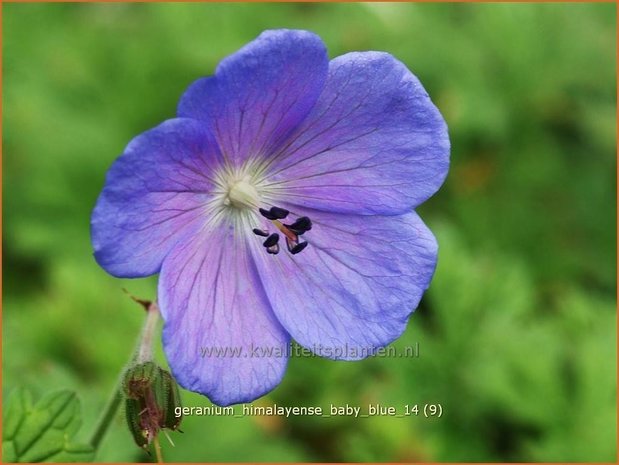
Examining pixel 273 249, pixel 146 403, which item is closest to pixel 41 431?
pixel 146 403

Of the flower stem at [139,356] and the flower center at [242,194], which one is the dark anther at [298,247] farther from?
the flower stem at [139,356]

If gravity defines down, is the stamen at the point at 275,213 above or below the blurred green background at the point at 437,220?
below

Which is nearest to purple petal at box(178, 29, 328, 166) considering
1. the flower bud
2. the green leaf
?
the flower bud

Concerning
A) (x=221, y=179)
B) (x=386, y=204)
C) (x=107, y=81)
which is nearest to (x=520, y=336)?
(x=386, y=204)

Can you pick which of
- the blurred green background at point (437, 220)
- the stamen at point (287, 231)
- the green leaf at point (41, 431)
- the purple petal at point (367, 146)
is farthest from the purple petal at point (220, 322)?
the blurred green background at point (437, 220)

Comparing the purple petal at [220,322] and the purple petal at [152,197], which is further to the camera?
the purple petal at [220,322]
